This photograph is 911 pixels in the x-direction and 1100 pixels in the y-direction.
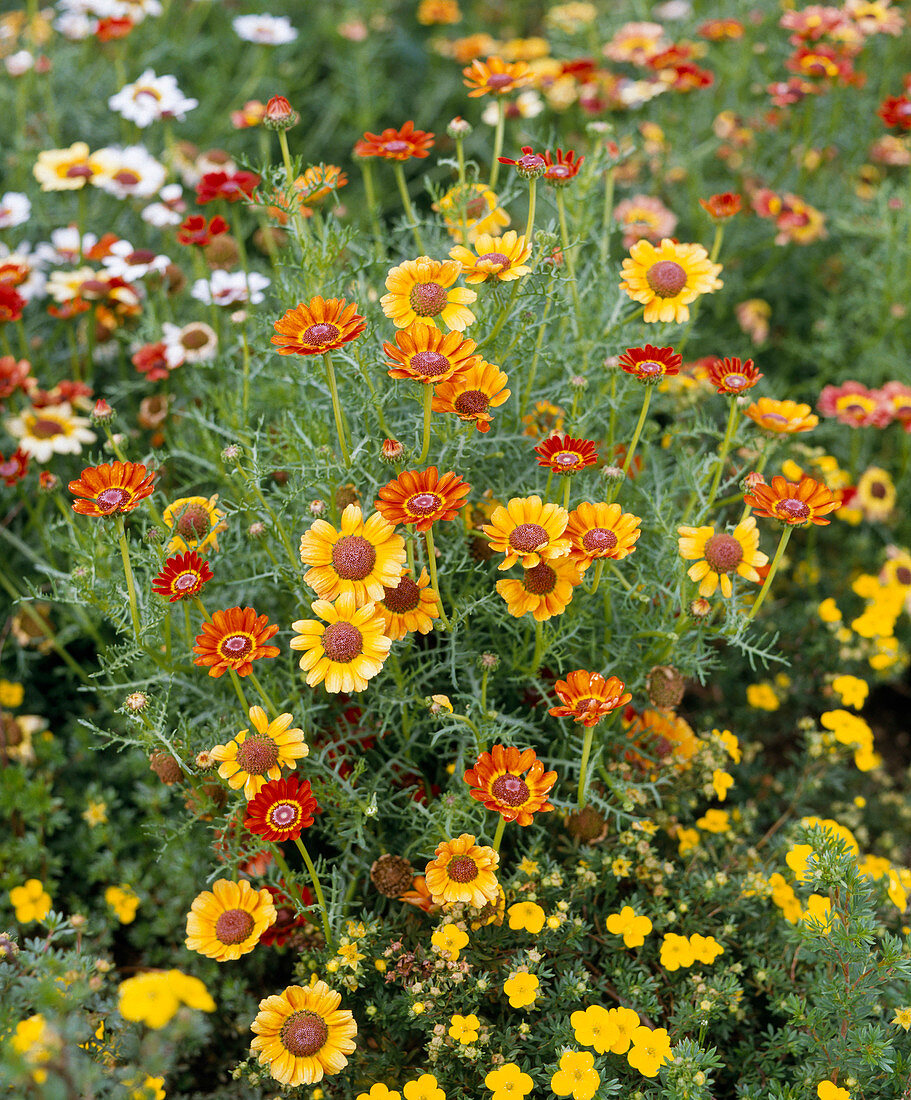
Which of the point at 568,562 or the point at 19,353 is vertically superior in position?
the point at 568,562

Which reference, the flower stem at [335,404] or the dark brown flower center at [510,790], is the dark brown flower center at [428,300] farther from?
the dark brown flower center at [510,790]

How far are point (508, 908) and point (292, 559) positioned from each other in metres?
0.88

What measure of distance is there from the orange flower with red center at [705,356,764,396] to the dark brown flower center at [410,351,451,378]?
2.18 feet

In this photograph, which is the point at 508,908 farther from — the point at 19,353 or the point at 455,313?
the point at 19,353

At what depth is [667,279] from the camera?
2150mm

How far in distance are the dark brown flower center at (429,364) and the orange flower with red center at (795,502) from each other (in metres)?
0.68

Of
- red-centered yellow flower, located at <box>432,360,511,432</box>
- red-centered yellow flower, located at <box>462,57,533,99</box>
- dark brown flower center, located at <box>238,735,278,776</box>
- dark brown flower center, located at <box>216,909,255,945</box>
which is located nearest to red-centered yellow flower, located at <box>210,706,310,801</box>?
dark brown flower center, located at <box>238,735,278,776</box>

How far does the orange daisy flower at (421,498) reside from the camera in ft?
5.64

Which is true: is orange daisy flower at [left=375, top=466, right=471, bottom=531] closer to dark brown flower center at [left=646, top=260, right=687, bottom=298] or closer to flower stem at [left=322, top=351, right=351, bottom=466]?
flower stem at [left=322, top=351, right=351, bottom=466]

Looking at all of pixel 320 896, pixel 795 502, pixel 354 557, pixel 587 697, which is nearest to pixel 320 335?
pixel 354 557

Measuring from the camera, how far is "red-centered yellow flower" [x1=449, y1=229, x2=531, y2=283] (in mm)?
1902

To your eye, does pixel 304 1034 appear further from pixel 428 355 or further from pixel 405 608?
pixel 428 355

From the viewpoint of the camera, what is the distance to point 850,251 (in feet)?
11.9

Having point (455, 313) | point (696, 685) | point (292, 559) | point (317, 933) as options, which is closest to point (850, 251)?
point (696, 685)
